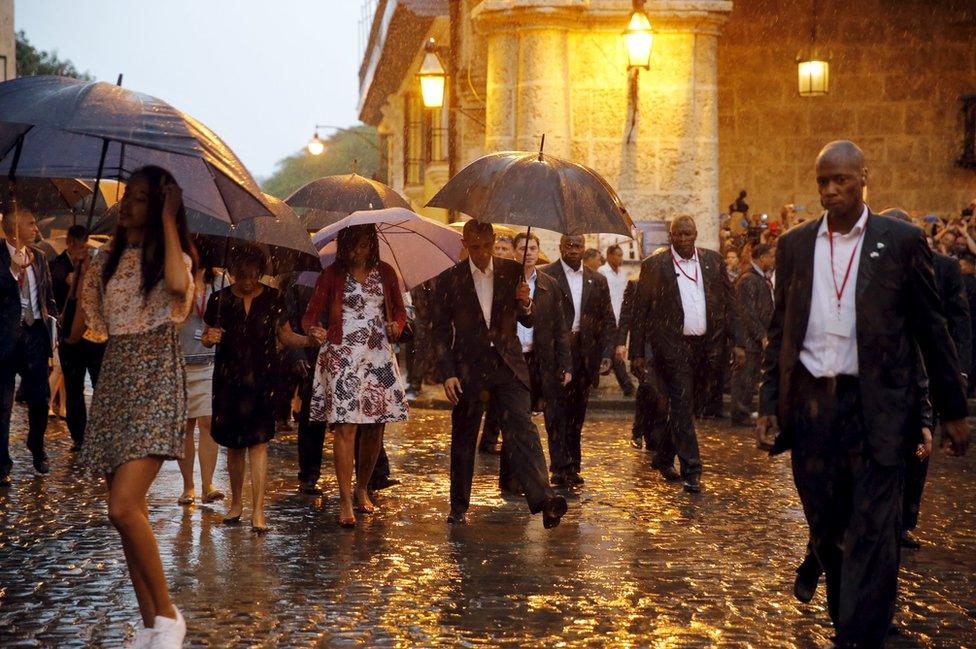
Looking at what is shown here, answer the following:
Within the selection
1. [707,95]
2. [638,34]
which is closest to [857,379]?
[638,34]

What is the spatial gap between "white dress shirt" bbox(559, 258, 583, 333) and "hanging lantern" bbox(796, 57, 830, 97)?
33.8 feet

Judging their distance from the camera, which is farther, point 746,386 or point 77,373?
point 746,386

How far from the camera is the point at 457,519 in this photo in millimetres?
9648

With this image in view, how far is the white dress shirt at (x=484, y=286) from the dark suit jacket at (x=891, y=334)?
3570mm

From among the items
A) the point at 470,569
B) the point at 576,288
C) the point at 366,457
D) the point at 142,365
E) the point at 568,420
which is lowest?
the point at 470,569

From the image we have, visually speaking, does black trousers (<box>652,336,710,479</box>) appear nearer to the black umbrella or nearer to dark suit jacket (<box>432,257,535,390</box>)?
dark suit jacket (<box>432,257,535,390</box>)

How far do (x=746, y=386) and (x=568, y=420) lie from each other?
5.86 m

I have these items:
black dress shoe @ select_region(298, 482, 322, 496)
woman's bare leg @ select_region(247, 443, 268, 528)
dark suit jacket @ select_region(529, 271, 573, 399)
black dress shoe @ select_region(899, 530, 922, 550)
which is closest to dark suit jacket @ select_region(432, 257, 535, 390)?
dark suit jacket @ select_region(529, 271, 573, 399)

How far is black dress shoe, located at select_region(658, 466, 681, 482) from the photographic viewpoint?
38.8 feet

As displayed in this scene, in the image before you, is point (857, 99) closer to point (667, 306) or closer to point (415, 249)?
point (667, 306)

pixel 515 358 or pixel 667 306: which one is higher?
pixel 667 306

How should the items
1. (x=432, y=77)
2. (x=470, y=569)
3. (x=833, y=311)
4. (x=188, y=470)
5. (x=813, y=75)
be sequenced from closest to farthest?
(x=833, y=311) < (x=470, y=569) < (x=188, y=470) < (x=813, y=75) < (x=432, y=77)

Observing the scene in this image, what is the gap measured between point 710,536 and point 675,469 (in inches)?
126

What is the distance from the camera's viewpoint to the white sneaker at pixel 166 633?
598 centimetres
